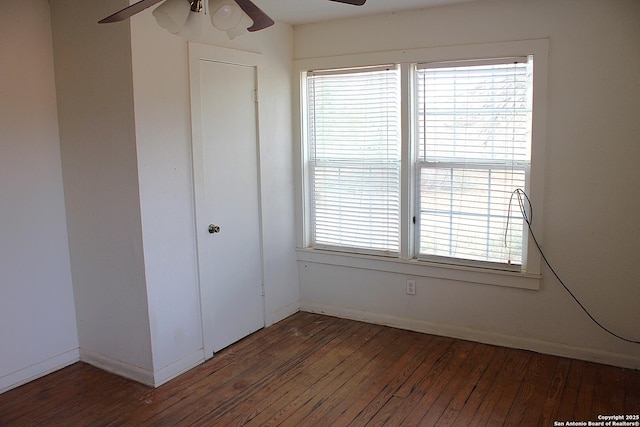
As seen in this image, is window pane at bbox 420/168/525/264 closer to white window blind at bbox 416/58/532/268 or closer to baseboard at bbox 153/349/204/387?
white window blind at bbox 416/58/532/268

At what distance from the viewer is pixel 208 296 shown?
3721mm

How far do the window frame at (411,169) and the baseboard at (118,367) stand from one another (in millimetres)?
1659

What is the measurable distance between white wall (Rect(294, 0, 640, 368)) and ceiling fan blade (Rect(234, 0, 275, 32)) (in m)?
1.88

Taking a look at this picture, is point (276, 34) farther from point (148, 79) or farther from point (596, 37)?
point (596, 37)

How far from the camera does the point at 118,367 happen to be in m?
3.51

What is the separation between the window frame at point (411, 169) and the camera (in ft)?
11.5

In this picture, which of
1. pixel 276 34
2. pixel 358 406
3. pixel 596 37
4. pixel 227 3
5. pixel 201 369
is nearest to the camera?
pixel 227 3

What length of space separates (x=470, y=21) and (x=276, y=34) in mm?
1449

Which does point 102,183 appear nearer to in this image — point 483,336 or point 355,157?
point 355,157

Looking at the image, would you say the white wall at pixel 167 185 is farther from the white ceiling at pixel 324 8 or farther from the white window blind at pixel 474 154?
the white window blind at pixel 474 154

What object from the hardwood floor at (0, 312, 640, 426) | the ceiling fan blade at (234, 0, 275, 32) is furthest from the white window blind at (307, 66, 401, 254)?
the ceiling fan blade at (234, 0, 275, 32)

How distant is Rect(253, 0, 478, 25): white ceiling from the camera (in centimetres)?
362

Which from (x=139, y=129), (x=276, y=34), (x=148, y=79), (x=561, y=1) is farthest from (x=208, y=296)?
(x=561, y=1)

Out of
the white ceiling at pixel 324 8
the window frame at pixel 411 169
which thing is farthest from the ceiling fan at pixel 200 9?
the window frame at pixel 411 169
